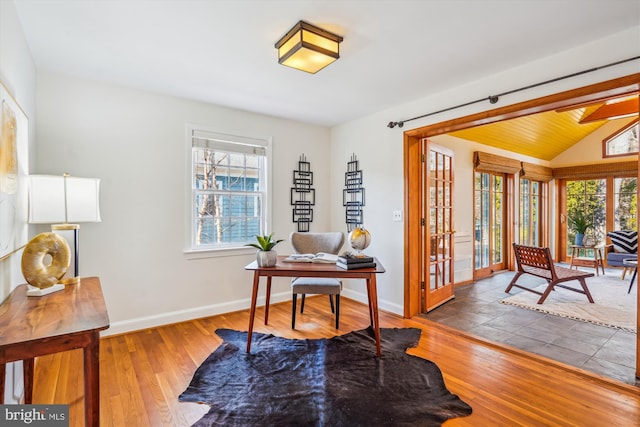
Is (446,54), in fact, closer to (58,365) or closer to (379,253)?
(379,253)

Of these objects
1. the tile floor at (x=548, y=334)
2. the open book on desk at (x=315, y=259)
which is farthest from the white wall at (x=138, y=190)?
the tile floor at (x=548, y=334)

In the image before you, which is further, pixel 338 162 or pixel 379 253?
pixel 338 162

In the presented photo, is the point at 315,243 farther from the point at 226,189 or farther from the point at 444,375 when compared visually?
the point at 444,375

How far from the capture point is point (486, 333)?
3033mm

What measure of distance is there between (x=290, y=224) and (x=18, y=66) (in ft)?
9.38

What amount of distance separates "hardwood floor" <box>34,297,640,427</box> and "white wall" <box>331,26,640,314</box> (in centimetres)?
98

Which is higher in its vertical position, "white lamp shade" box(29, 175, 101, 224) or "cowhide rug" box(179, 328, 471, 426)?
"white lamp shade" box(29, 175, 101, 224)

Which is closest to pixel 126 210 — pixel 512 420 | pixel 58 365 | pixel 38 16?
pixel 58 365

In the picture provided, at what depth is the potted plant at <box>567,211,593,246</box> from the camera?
6.72 m

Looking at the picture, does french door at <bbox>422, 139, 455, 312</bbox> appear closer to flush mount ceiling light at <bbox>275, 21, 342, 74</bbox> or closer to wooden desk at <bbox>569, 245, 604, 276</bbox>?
flush mount ceiling light at <bbox>275, 21, 342, 74</bbox>

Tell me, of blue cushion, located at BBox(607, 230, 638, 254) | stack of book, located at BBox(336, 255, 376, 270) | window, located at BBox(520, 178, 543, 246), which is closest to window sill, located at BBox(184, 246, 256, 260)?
stack of book, located at BBox(336, 255, 376, 270)

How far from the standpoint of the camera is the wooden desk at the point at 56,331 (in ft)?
3.69

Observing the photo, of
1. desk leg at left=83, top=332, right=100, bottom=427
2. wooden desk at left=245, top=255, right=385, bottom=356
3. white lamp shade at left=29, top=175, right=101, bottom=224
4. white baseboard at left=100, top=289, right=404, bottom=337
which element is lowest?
white baseboard at left=100, top=289, right=404, bottom=337

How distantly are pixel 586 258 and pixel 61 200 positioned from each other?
9047 mm
